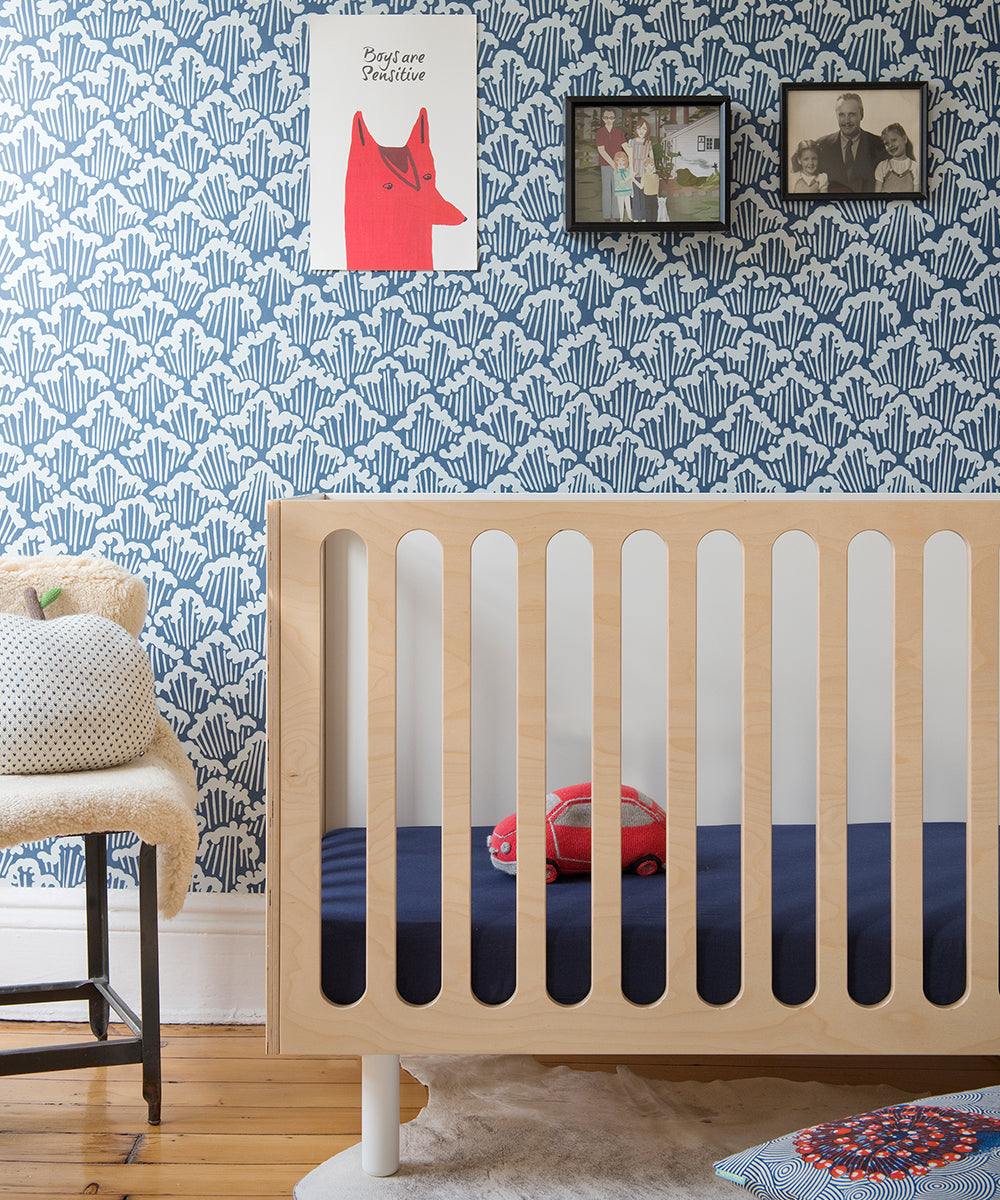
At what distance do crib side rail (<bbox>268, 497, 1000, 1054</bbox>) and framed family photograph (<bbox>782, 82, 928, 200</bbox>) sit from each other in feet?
2.96

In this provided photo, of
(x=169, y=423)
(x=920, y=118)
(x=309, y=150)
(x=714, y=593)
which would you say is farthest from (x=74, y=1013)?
(x=920, y=118)

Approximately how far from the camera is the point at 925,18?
179cm

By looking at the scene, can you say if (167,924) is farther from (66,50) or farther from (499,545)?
(66,50)

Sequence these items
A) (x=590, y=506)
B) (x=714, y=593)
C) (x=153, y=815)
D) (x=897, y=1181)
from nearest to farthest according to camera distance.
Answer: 1. (x=897, y=1181)
2. (x=590, y=506)
3. (x=153, y=815)
4. (x=714, y=593)

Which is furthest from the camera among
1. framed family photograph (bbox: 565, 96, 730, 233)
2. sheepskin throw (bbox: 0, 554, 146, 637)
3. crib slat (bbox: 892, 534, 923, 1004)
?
framed family photograph (bbox: 565, 96, 730, 233)

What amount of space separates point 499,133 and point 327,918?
135 cm

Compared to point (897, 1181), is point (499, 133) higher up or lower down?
higher up

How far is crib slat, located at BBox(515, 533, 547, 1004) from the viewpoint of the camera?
1143mm

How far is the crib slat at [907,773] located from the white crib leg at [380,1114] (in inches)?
22.8

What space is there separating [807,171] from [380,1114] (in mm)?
1614

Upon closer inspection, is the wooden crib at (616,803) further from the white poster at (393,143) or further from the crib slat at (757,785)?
the white poster at (393,143)

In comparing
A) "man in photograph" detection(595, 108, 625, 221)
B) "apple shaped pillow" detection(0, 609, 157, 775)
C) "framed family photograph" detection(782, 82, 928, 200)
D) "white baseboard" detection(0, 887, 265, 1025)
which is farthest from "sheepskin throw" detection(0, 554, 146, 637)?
"framed family photograph" detection(782, 82, 928, 200)

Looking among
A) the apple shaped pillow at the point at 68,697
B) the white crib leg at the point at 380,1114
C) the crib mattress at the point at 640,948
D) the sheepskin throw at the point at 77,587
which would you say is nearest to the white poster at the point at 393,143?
the sheepskin throw at the point at 77,587

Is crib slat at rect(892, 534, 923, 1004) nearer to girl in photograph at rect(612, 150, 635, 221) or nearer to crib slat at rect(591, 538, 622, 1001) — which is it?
crib slat at rect(591, 538, 622, 1001)
